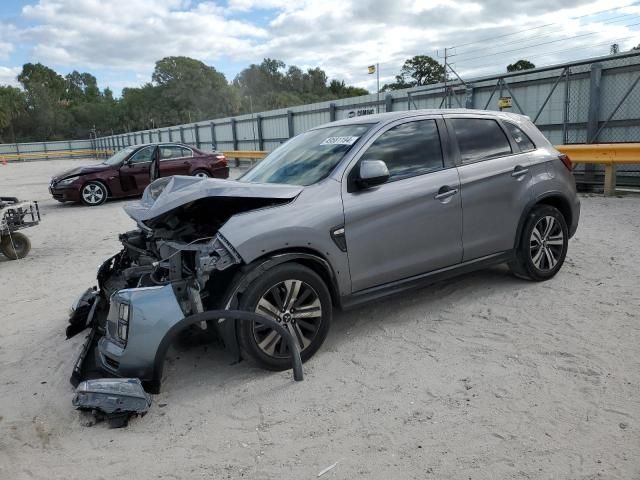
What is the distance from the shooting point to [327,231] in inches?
142

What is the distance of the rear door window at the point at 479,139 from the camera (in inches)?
176

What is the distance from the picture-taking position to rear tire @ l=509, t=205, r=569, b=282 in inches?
188

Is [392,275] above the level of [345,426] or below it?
above

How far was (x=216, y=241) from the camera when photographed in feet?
11.1

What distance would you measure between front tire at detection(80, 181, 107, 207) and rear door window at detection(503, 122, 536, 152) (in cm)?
1142

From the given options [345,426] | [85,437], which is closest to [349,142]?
[345,426]

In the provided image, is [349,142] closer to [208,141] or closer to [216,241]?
[216,241]

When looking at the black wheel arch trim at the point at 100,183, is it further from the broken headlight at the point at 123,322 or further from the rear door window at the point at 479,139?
the rear door window at the point at 479,139

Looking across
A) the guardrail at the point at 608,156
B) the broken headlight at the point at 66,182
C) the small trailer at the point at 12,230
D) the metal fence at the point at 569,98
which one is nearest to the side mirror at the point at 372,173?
the small trailer at the point at 12,230

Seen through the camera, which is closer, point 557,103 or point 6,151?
point 557,103

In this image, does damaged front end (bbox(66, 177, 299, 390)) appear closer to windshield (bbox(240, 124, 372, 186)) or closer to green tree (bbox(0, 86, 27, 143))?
windshield (bbox(240, 124, 372, 186))

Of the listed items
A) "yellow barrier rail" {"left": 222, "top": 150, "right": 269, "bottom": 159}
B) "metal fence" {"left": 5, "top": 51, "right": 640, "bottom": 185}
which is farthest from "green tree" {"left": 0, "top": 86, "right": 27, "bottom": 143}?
"metal fence" {"left": 5, "top": 51, "right": 640, "bottom": 185}

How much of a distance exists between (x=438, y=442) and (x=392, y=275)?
150cm

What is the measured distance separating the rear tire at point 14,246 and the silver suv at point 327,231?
12.6 ft
